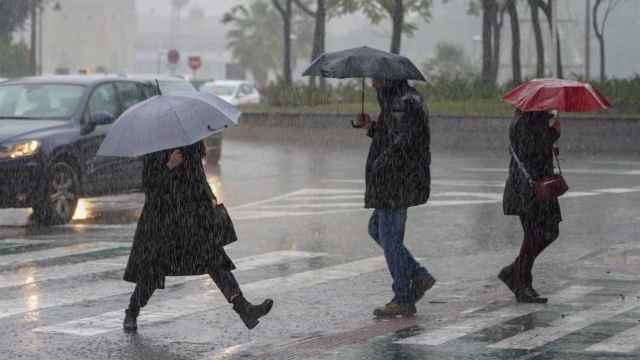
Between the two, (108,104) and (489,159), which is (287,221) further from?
(489,159)

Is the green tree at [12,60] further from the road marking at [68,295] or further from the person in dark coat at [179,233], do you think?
the person in dark coat at [179,233]

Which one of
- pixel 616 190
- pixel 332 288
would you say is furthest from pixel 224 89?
pixel 332 288

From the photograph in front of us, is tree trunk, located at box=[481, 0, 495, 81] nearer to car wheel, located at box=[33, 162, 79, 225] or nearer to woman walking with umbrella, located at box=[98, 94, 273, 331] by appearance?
car wheel, located at box=[33, 162, 79, 225]

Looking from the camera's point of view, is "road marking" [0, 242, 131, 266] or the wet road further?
"road marking" [0, 242, 131, 266]

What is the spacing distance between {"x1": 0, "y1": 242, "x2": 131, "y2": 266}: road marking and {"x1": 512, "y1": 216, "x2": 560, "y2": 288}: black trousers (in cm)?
447

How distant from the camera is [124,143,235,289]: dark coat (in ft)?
31.8

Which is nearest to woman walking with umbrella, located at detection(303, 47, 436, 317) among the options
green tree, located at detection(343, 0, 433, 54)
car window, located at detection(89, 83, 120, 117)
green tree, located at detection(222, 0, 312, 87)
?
car window, located at detection(89, 83, 120, 117)

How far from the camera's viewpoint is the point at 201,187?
→ 9773 mm

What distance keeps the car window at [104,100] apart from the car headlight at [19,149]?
1295 millimetres

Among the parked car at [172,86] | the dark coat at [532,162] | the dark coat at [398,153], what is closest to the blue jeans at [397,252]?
the dark coat at [398,153]

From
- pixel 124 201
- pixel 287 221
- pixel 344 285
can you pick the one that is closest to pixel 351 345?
pixel 344 285

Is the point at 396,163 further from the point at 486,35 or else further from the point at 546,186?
the point at 486,35

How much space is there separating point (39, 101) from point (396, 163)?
8392 millimetres

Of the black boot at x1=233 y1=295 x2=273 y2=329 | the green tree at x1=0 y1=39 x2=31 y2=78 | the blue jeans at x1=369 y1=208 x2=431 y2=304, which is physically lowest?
the black boot at x1=233 y1=295 x2=273 y2=329
